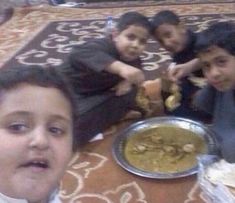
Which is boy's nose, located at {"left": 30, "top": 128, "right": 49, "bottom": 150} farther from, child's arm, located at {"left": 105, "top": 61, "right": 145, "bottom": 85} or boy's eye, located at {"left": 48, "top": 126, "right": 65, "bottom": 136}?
child's arm, located at {"left": 105, "top": 61, "right": 145, "bottom": 85}

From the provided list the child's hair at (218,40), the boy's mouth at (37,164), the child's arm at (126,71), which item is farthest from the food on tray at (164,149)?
the boy's mouth at (37,164)

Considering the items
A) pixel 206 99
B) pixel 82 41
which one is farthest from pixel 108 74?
pixel 82 41

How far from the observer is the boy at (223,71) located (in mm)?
1374

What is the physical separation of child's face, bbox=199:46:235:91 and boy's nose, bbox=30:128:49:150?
2.32ft

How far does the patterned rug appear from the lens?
1.36 metres

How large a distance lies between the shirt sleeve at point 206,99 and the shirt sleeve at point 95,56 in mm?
283

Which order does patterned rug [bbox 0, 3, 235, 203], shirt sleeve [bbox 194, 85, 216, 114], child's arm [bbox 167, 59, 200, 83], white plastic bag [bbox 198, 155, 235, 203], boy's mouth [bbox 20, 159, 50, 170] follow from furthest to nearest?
child's arm [bbox 167, 59, 200, 83] → shirt sleeve [bbox 194, 85, 216, 114] → patterned rug [bbox 0, 3, 235, 203] → white plastic bag [bbox 198, 155, 235, 203] → boy's mouth [bbox 20, 159, 50, 170]

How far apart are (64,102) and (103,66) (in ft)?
2.55

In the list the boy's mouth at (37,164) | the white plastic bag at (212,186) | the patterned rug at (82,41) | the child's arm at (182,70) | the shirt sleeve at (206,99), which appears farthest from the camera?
the child's arm at (182,70)

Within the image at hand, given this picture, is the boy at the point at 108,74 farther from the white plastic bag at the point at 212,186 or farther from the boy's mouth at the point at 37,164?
the boy's mouth at the point at 37,164

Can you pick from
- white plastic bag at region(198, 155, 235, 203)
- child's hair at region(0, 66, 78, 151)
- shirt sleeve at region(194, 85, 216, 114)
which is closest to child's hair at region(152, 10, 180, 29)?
shirt sleeve at region(194, 85, 216, 114)

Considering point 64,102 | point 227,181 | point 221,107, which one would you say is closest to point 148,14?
point 221,107

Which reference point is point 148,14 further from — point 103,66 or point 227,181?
point 227,181

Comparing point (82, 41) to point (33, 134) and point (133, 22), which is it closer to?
point (133, 22)
